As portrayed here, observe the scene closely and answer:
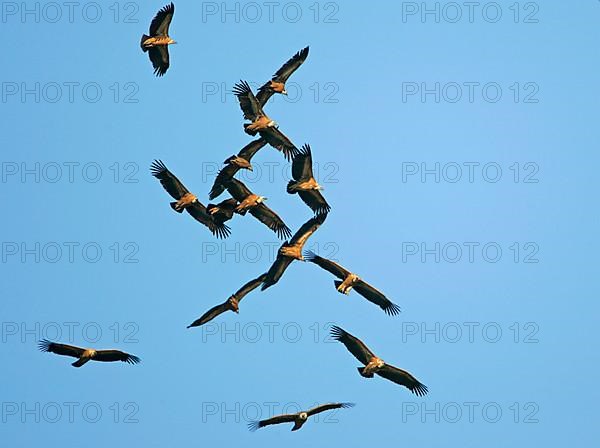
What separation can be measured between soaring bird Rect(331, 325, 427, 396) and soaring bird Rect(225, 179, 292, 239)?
392 cm

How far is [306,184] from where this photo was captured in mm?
52688

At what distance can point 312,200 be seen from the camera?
52938 mm

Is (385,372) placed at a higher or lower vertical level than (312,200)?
lower

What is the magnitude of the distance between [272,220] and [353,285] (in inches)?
140

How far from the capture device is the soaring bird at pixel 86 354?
5356 cm

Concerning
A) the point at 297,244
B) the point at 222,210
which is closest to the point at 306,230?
the point at 297,244

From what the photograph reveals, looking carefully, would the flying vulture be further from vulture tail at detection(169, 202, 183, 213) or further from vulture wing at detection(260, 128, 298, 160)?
vulture wing at detection(260, 128, 298, 160)

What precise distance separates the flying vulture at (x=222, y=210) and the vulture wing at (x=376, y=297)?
4.27 m

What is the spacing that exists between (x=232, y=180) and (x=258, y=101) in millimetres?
2418

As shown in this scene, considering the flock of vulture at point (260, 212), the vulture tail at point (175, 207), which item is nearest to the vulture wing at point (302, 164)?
the flock of vulture at point (260, 212)

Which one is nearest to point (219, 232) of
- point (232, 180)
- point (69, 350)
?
point (232, 180)

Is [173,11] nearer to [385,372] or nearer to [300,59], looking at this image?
[300,59]

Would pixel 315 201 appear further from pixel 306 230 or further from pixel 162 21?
pixel 162 21

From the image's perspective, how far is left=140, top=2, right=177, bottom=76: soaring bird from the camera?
5403cm
